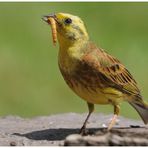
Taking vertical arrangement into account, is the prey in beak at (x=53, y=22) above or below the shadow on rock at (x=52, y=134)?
above

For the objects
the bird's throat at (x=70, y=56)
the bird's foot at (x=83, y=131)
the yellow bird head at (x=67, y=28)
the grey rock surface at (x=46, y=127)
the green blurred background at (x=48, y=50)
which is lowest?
the green blurred background at (x=48, y=50)

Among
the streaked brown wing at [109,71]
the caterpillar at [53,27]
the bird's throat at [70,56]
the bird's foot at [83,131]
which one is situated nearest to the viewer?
the caterpillar at [53,27]

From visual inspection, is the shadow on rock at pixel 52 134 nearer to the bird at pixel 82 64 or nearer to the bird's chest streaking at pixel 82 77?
the bird at pixel 82 64

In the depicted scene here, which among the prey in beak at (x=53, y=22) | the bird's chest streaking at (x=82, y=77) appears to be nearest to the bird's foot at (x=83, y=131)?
the bird's chest streaking at (x=82, y=77)

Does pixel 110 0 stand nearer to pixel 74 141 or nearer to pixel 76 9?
pixel 76 9

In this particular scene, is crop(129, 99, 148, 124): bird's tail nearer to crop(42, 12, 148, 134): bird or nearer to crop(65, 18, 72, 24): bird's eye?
crop(42, 12, 148, 134): bird

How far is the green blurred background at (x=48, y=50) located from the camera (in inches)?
559

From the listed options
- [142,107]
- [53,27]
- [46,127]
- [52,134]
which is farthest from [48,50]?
[53,27]

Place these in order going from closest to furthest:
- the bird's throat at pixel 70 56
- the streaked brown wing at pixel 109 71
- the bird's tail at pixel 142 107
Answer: the bird's throat at pixel 70 56
the streaked brown wing at pixel 109 71
the bird's tail at pixel 142 107

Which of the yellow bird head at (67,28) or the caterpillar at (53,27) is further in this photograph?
the yellow bird head at (67,28)

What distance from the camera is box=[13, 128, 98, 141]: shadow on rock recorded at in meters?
10.3

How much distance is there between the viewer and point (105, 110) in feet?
46.1

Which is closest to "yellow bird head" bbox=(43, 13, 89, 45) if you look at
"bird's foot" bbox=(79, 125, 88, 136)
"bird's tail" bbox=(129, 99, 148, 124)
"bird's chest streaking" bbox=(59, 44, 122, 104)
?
"bird's chest streaking" bbox=(59, 44, 122, 104)

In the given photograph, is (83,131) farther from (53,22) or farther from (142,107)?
(53,22)
